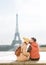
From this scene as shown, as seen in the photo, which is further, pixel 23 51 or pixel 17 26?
pixel 17 26

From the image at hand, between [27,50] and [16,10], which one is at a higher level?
[16,10]

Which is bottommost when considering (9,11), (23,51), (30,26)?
(23,51)

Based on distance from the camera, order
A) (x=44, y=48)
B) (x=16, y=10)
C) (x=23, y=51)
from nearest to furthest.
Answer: (x=23, y=51)
(x=44, y=48)
(x=16, y=10)

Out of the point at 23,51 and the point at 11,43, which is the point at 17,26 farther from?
the point at 23,51

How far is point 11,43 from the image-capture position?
1.95 metres

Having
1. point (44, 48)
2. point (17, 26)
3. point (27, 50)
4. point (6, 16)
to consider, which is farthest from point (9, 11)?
point (27, 50)

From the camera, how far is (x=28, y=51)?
4.16 ft

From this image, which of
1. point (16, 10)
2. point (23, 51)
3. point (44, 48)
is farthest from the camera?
point (16, 10)

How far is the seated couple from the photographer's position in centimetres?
124

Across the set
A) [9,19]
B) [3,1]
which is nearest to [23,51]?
[9,19]

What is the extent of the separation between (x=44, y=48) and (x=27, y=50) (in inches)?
26.8

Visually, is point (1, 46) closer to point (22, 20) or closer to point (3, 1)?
point (22, 20)

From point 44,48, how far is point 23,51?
0.72m

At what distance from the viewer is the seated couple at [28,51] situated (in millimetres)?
1240
